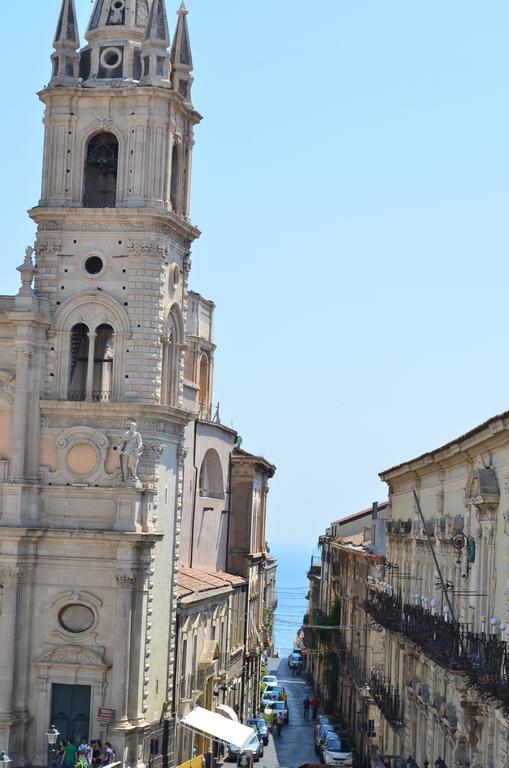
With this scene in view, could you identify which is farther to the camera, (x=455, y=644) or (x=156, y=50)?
(x=156, y=50)

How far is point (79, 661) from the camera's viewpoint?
47469 millimetres

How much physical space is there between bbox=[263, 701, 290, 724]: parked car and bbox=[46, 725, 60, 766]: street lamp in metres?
30.1

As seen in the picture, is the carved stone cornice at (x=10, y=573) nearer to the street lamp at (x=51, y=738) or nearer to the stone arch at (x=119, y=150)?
the street lamp at (x=51, y=738)

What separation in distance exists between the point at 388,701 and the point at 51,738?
44.2ft

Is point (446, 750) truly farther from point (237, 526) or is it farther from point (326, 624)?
point (326, 624)

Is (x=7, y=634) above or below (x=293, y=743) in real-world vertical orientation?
above

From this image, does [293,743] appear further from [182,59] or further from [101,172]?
[182,59]

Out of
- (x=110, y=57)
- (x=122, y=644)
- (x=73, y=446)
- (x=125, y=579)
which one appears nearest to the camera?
(x=122, y=644)

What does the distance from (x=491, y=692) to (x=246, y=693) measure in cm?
4626

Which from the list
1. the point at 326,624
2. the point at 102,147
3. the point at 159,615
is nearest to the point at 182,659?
the point at 159,615

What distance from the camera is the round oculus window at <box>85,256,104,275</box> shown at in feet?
160

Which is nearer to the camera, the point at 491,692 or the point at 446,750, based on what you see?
the point at 491,692

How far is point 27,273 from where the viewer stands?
4819cm

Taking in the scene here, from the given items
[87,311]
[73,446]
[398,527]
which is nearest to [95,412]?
[73,446]
